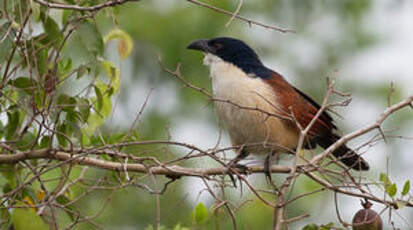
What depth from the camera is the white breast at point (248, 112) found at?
13.4ft

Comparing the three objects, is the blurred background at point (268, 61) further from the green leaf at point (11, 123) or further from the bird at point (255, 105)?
Answer: the green leaf at point (11, 123)

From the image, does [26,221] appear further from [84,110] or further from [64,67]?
[64,67]

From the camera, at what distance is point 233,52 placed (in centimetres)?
456

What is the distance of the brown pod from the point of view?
9.03 ft

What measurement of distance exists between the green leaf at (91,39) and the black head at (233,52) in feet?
4.94

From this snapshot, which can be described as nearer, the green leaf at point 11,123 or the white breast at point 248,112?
the green leaf at point 11,123

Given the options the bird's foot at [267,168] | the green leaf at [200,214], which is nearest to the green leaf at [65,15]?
the green leaf at [200,214]

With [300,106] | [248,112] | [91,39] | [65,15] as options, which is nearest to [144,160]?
[91,39]

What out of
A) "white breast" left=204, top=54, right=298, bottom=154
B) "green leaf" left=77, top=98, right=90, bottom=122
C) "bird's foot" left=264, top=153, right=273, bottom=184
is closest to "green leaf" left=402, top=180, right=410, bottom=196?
"bird's foot" left=264, top=153, right=273, bottom=184

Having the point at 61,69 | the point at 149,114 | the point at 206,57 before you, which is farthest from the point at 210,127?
the point at 61,69

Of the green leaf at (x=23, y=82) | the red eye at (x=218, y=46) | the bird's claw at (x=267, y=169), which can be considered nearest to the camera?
the green leaf at (x=23, y=82)

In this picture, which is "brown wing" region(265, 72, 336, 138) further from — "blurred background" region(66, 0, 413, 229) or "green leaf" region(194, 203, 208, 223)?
"blurred background" region(66, 0, 413, 229)

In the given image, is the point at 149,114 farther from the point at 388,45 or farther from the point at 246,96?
the point at 246,96

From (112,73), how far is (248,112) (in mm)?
1040
